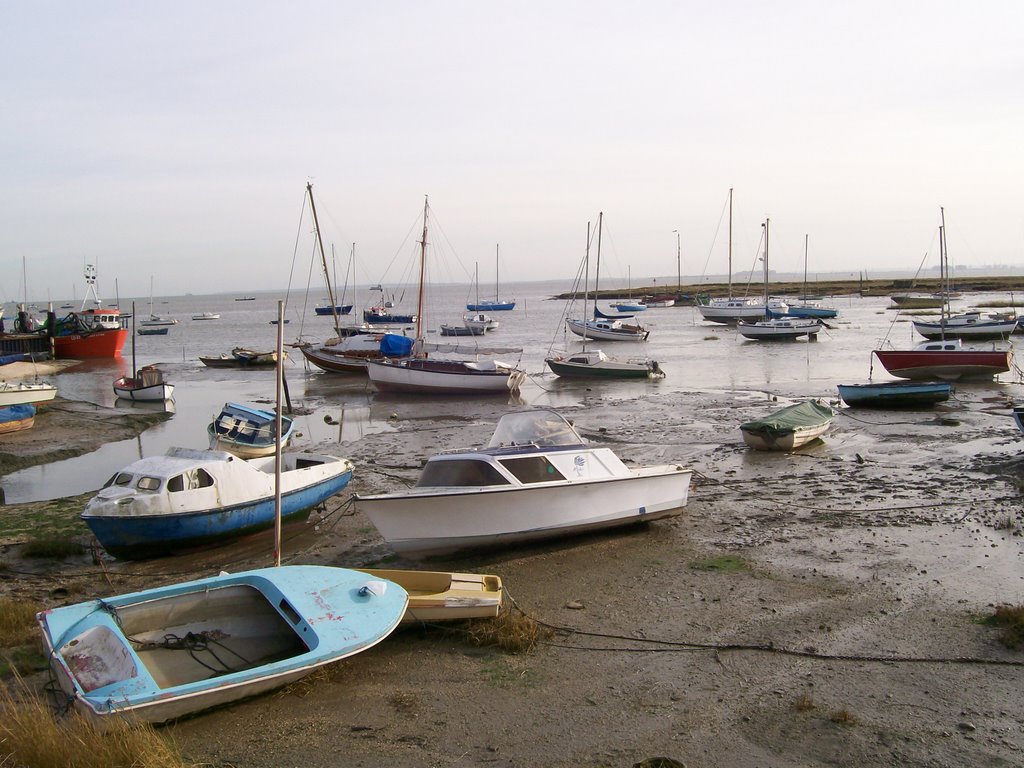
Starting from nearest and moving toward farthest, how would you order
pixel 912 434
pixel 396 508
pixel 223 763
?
pixel 223 763 → pixel 396 508 → pixel 912 434

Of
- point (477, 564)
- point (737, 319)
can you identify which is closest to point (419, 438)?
point (477, 564)

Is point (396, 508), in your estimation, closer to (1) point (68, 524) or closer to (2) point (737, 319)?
(1) point (68, 524)

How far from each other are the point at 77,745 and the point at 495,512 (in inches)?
245

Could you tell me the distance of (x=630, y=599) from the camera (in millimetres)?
10125

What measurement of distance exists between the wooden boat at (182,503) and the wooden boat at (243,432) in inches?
215

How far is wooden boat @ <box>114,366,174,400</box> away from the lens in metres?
31.2

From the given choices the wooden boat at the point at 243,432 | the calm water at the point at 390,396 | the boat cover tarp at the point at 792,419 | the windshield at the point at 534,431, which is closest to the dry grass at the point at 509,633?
the windshield at the point at 534,431

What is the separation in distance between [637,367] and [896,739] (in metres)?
30.7

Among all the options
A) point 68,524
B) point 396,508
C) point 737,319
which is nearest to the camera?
point 396,508

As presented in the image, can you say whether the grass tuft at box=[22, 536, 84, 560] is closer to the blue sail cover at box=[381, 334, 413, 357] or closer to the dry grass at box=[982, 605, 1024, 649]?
the dry grass at box=[982, 605, 1024, 649]

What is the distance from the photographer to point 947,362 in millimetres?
32031

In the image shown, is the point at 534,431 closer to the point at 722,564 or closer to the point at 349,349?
the point at 722,564

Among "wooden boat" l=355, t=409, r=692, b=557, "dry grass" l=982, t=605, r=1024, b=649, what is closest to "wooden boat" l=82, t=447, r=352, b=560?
"wooden boat" l=355, t=409, r=692, b=557

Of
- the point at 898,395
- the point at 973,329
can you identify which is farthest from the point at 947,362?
the point at 973,329
